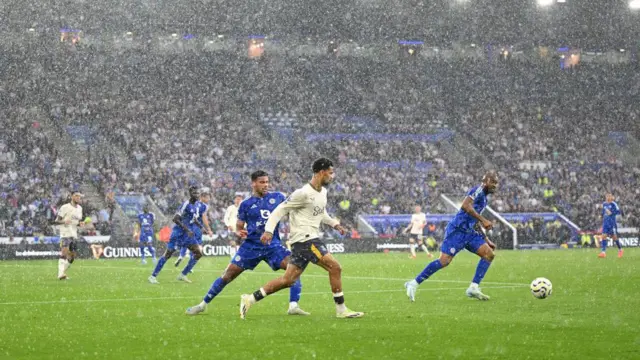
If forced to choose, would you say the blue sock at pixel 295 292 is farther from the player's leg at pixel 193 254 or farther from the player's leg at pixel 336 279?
the player's leg at pixel 193 254

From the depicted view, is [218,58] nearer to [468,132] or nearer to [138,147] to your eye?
[138,147]

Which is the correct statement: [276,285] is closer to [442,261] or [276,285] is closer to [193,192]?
[442,261]

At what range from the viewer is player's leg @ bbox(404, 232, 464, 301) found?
56.6 feet

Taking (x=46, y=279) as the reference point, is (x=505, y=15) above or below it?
above

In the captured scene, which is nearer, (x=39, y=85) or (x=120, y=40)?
(x=39, y=85)

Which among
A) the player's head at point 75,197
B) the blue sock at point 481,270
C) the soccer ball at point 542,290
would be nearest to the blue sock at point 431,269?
the blue sock at point 481,270

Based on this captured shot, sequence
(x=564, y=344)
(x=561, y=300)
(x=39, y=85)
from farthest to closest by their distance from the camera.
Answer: (x=39, y=85) → (x=561, y=300) → (x=564, y=344)

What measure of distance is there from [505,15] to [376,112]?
10967 millimetres

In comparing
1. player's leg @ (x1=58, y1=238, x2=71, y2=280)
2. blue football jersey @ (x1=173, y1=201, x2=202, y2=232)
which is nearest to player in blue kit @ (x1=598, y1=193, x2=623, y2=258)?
blue football jersey @ (x1=173, y1=201, x2=202, y2=232)

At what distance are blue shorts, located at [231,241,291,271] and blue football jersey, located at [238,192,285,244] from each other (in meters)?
0.13

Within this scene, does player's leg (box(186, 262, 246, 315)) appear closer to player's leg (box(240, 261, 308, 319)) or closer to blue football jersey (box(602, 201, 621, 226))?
player's leg (box(240, 261, 308, 319))

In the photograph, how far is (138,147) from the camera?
5206 centimetres

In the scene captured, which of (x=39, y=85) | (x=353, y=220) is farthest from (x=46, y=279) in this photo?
(x=39, y=85)

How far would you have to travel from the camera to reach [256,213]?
15000 mm
